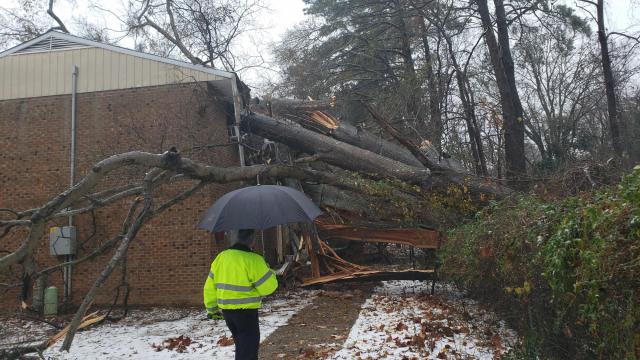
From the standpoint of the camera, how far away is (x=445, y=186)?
9.66 meters

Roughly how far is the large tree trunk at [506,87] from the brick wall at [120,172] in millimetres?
6784

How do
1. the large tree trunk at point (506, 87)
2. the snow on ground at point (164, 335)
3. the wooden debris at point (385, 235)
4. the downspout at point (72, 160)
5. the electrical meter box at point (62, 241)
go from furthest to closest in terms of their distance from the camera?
1. the large tree trunk at point (506, 87)
2. the downspout at point (72, 160)
3. the electrical meter box at point (62, 241)
4. the wooden debris at point (385, 235)
5. the snow on ground at point (164, 335)

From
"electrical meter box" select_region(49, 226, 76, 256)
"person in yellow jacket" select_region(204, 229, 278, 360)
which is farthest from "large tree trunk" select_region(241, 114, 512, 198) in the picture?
"person in yellow jacket" select_region(204, 229, 278, 360)

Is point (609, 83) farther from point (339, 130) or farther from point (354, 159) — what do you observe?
point (354, 159)

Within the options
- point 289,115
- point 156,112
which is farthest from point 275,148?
point 156,112

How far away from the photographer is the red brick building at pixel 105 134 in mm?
10219

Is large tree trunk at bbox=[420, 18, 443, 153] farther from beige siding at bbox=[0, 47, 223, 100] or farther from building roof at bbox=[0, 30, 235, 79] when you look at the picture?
building roof at bbox=[0, 30, 235, 79]

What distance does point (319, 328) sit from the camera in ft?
24.0

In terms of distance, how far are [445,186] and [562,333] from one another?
19.3 feet

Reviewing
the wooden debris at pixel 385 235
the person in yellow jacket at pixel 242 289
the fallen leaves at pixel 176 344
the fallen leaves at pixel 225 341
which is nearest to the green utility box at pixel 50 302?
the fallen leaves at pixel 176 344

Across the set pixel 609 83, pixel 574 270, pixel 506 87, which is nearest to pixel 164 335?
pixel 574 270

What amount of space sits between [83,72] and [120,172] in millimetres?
2346

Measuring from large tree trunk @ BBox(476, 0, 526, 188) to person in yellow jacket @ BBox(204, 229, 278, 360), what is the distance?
8.81 m

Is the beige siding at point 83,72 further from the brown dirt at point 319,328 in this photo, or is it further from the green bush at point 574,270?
the green bush at point 574,270
